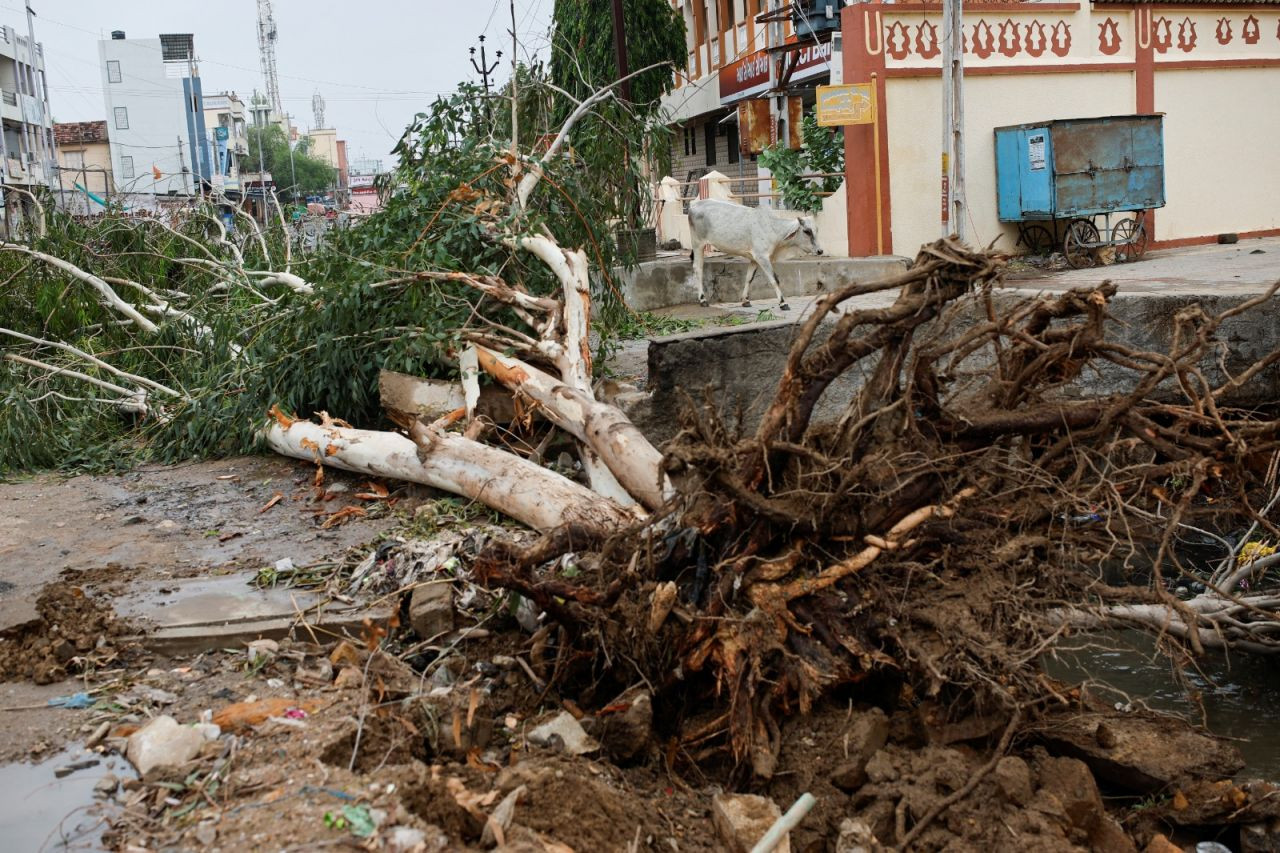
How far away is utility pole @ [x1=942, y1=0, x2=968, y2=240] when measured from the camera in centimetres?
1180

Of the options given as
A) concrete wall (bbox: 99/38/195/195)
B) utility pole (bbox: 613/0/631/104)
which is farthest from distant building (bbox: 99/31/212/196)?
utility pole (bbox: 613/0/631/104)

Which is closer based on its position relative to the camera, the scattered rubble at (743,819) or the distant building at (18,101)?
the scattered rubble at (743,819)

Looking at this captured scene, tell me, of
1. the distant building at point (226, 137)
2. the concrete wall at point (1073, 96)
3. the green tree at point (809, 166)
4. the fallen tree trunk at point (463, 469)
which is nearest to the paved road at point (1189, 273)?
the concrete wall at point (1073, 96)

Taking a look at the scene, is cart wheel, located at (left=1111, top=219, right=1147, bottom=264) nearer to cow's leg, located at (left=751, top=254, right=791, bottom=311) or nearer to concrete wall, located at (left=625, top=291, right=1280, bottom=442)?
cow's leg, located at (left=751, top=254, right=791, bottom=311)

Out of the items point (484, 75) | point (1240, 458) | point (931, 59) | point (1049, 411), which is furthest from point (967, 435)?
point (931, 59)

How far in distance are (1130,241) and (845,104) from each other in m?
3.83

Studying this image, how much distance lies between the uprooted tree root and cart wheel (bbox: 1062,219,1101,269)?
29.8 ft

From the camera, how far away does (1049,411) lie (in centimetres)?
444

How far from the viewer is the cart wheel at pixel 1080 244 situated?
13102 millimetres

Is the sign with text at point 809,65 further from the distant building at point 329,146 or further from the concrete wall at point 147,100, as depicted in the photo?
the distant building at point 329,146

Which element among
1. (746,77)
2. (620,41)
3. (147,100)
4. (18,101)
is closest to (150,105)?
(147,100)

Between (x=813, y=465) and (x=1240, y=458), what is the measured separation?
1593 millimetres

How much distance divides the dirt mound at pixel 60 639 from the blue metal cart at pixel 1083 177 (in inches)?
439

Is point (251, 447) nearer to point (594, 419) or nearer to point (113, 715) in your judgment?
point (594, 419)
